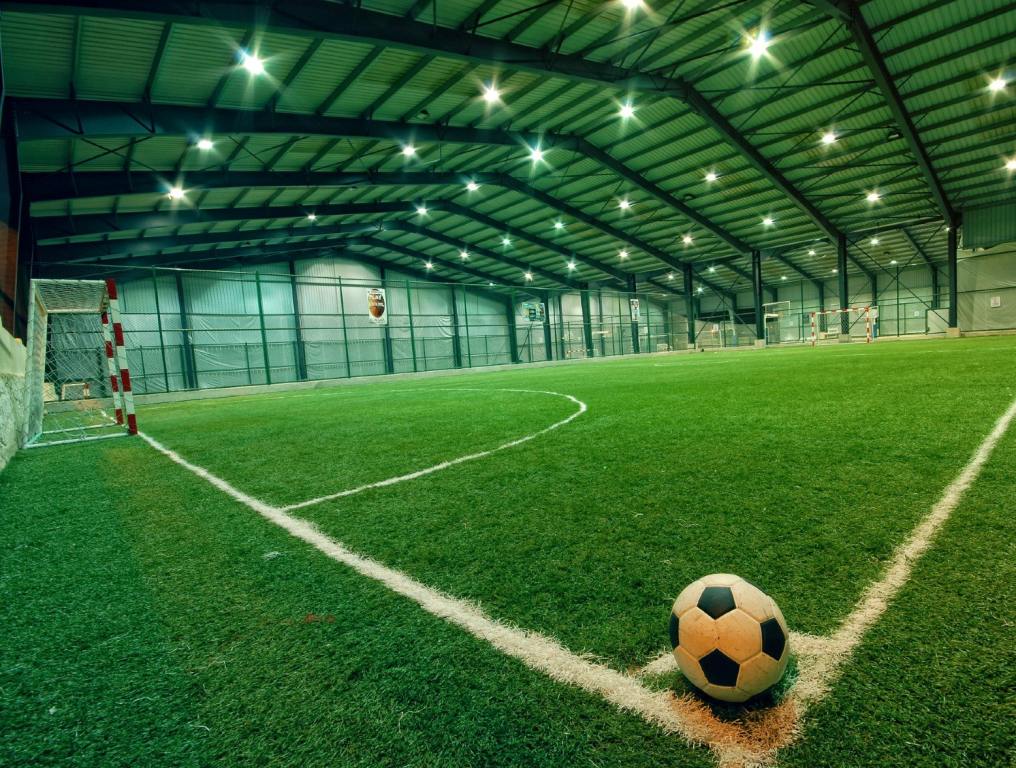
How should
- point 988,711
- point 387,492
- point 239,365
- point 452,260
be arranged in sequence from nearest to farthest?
point 988,711
point 387,492
point 239,365
point 452,260

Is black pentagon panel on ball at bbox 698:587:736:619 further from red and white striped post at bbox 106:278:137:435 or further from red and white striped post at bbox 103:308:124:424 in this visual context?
red and white striped post at bbox 103:308:124:424

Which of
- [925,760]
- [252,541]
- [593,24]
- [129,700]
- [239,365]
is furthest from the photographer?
[239,365]

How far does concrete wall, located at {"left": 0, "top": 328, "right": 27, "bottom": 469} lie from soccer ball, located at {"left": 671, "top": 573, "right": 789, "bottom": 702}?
726 cm

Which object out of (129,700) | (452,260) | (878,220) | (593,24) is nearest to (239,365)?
(452,260)

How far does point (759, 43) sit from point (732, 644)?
20505 millimetres

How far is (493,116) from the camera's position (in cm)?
2017

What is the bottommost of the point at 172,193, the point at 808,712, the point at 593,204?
the point at 808,712

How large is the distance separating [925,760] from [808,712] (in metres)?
0.24

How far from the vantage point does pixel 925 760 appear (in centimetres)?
118

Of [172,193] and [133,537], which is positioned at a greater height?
[172,193]

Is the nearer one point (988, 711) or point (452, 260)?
point (988, 711)

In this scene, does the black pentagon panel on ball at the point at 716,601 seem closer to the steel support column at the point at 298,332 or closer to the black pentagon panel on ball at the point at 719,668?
the black pentagon panel on ball at the point at 719,668

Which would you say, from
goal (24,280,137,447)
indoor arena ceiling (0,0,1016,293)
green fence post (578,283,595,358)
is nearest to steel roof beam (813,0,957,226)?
indoor arena ceiling (0,0,1016,293)

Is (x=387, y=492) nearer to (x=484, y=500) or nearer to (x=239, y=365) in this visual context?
(x=484, y=500)
